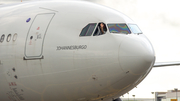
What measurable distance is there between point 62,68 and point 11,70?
92.8 inches

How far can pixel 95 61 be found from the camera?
45.3 ft

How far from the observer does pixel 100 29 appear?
1424 centimetres

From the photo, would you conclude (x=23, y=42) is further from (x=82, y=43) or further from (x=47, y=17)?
(x=82, y=43)

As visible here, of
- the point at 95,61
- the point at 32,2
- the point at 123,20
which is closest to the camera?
the point at 95,61

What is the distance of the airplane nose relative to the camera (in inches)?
532

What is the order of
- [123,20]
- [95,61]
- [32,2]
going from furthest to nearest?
[32,2]
[123,20]
[95,61]

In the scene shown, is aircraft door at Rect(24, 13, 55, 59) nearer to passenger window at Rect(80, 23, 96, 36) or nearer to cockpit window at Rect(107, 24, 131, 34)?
passenger window at Rect(80, 23, 96, 36)

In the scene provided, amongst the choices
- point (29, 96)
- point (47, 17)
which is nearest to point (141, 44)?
point (47, 17)

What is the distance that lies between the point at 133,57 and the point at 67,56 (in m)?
2.33

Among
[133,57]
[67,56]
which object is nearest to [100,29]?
[67,56]

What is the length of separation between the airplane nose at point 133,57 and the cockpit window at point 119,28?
2.09 feet

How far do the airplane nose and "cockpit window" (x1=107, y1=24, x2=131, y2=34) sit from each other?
0.64m

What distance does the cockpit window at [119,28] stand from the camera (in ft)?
46.7

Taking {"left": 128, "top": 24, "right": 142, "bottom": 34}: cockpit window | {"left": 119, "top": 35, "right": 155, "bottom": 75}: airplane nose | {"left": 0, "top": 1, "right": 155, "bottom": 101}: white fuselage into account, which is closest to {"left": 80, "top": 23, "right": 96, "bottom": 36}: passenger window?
{"left": 0, "top": 1, "right": 155, "bottom": 101}: white fuselage
